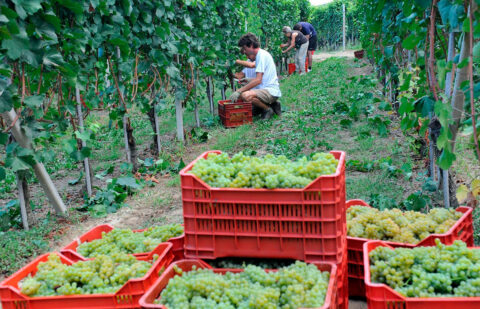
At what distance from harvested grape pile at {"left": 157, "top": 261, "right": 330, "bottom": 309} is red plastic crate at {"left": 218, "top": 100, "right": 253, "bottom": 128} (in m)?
6.17

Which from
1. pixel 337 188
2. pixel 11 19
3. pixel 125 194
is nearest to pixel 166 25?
pixel 125 194

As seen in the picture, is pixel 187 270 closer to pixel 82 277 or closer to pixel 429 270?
pixel 82 277

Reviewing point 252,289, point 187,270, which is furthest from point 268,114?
point 252,289

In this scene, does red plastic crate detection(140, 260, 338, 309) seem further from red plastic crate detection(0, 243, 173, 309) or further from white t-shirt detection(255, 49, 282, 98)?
white t-shirt detection(255, 49, 282, 98)

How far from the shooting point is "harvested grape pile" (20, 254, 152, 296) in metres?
2.44

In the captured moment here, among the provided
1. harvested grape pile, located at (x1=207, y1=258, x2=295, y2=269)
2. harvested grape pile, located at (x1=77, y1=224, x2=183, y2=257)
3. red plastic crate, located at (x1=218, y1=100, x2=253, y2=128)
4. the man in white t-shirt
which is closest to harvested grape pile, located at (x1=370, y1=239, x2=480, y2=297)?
harvested grape pile, located at (x1=207, y1=258, x2=295, y2=269)

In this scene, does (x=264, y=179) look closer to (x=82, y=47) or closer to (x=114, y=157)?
(x=82, y=47)

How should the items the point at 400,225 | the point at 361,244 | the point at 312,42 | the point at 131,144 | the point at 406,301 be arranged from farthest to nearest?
the point at 312,42, the point at 131,144, the point at 400,225, the point at 361,244, the point at 406,301

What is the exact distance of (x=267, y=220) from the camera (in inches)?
98.5

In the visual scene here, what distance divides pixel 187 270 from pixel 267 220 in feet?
1.78

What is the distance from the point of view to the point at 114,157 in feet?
22.9

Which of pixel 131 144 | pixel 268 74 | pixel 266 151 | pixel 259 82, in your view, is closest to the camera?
pixel 131 144

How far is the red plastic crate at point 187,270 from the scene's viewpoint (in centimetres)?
219

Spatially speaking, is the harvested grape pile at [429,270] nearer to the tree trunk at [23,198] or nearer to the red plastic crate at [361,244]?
the red plastic crate at [361,244]
